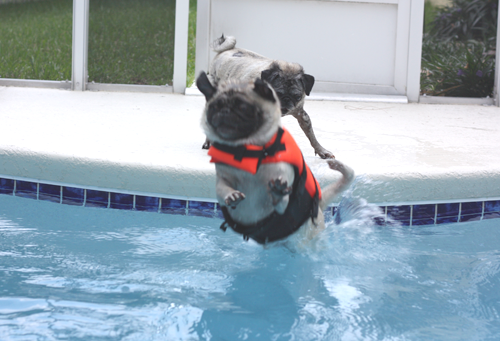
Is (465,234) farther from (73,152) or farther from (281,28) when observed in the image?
(281,28)

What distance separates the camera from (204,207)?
11.1 feet

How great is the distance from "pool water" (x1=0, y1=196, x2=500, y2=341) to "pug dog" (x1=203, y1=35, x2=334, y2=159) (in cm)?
78

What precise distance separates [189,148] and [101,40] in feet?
12.0

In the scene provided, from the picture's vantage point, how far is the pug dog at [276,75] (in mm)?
3400

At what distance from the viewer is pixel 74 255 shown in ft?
9.33

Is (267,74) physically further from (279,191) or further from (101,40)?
(101,40)

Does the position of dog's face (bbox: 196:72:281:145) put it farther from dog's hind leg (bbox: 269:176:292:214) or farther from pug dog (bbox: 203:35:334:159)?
pug dog (bbox: 203:35:334:159)

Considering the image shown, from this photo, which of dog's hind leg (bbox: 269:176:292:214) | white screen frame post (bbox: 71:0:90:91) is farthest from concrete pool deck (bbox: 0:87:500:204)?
dog's hind leg (bbox: 269:176:292:214)

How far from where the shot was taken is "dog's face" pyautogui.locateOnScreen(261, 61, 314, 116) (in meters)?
3.37

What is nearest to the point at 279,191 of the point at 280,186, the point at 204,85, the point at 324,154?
the point at 280,186

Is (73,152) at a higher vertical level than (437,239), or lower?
higher

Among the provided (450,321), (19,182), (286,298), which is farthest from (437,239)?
(19,182)

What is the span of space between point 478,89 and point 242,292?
5.83 meters

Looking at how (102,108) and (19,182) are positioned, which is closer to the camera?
(19,182)
